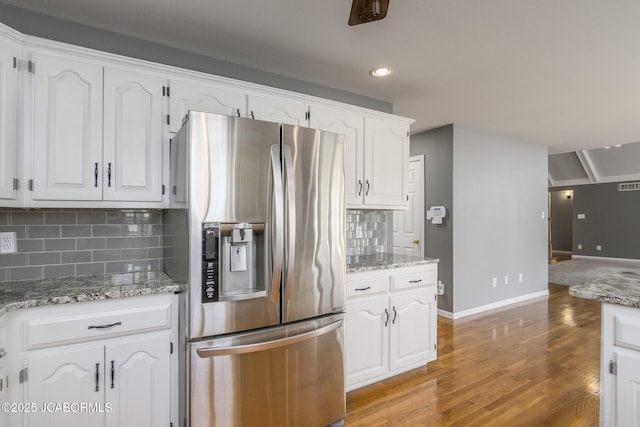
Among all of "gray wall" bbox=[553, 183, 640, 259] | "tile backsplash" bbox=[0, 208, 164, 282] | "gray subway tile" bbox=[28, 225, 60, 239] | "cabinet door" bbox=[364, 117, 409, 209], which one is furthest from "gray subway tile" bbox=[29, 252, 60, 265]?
"gray wall" bbox=[553, 183, 640, 259]

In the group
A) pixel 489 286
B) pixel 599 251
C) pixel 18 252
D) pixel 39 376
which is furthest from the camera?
pixel 599 251

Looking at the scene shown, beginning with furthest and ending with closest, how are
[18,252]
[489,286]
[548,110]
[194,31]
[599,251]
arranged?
[599,251] → [489,286] → [548,110] → [194,31] → [18,252]

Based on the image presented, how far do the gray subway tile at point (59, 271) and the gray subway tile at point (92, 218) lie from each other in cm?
28

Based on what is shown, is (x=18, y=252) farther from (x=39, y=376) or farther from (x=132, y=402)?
(x=132, y=402)

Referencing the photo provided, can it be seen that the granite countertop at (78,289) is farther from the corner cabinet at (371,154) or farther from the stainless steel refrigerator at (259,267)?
the corner cabinet at (371,154)

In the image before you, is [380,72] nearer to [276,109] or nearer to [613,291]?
[276,109]

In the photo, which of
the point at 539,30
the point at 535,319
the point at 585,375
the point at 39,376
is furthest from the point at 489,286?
the point at 39,376

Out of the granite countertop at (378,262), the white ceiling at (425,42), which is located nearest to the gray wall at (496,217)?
the white ceiling at (425,42)

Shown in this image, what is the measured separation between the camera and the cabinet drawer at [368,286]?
2.51m

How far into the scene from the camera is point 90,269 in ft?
7.23

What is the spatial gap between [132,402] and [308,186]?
145 centimetres

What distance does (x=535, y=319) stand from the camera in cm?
440

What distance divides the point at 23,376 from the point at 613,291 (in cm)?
270

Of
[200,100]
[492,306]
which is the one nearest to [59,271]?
[200,100]
